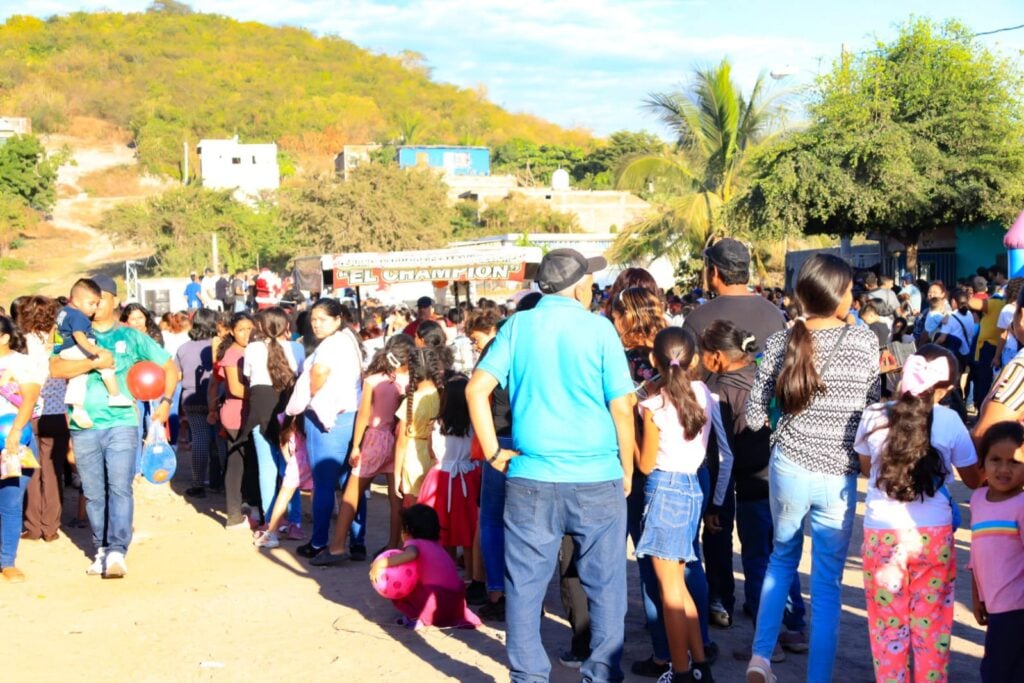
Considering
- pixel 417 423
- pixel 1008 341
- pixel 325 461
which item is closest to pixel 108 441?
pixel 325 461

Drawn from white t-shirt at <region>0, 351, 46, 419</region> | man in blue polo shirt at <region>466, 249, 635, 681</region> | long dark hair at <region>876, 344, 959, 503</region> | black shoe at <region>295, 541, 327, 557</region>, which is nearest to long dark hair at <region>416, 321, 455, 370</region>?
black shoe at <region>295, 541, 327, 557</region>

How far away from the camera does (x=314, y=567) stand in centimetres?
762

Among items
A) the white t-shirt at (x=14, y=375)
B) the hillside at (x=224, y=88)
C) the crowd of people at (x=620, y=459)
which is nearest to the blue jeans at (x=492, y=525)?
the crowd of people at (x=620, y=459)

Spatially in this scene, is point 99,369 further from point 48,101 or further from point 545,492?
point 48,101

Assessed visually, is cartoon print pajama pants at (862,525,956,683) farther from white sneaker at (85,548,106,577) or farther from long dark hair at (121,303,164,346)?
long dark hair at (121,303,164,346)

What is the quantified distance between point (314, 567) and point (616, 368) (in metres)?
3.96

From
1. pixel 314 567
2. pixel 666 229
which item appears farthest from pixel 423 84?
pixel 314 567

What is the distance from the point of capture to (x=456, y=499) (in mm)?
6836

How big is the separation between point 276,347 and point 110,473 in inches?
68.8

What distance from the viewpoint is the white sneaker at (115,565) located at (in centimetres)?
726

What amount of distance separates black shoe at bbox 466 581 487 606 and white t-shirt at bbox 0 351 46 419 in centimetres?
313

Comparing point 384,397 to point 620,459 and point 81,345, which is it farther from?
point 620,459

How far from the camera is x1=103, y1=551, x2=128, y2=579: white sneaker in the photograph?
7.26 meters

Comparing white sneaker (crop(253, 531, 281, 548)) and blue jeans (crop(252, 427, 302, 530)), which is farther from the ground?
A: blue jeans (crop(252, 427, 302, 530))
